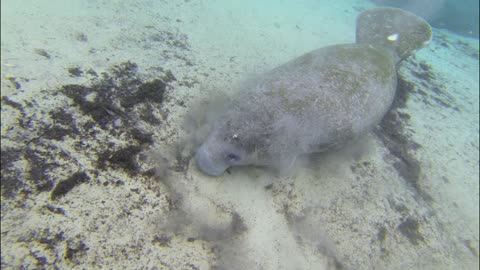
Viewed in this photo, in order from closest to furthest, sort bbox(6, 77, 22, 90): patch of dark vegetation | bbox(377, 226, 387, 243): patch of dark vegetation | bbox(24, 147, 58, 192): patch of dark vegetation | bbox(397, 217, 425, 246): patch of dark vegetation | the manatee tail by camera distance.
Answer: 1. bbox(24, 147, 58, 192): patch of dark vegetation
2. bbox(6, 77, 22, 90): patch of dark vegetation
3. bbox(377, 226, 387, 243): patch of dark vegetation
4. bbox(397, 217, 425, 246): patch of dark vegetation
5. the manatee tail

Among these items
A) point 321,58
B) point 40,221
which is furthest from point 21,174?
point 321,58

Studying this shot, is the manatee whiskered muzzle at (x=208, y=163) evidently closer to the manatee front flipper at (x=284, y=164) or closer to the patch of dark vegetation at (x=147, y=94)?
the manatee front flipper at (x=284, y=164)

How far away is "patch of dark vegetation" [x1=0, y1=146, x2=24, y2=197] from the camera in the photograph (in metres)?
2.20

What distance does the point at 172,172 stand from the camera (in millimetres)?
3027

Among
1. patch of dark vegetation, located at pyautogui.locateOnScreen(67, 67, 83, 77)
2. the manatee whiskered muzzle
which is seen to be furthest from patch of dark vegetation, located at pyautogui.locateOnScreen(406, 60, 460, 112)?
patch of dark vegetation, located at pyautogui.locateOnScreen(67, 67, 83, 77)

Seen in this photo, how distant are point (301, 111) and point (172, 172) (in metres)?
1.69

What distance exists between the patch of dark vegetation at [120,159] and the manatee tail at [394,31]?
4881 millimetres

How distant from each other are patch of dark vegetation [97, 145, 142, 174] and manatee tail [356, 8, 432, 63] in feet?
16.0

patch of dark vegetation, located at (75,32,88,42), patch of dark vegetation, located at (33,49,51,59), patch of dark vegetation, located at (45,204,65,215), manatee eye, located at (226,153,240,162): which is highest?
patch of dark vegetation, located at (33,49,51,59)

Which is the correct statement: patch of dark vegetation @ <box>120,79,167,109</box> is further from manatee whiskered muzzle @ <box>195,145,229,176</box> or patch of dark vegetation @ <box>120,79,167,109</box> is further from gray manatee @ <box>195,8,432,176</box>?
manatee whiskered muzzle @ <box>195,145,229,176</box>

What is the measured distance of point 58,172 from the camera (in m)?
2.46

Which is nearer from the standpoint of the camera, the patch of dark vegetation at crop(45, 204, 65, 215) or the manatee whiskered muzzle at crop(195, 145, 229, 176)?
the patch of dark vegetation at crop(45, 204, 65, 215)

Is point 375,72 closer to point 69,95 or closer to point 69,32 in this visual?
point 69,95

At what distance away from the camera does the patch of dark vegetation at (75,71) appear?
3.30 meters
